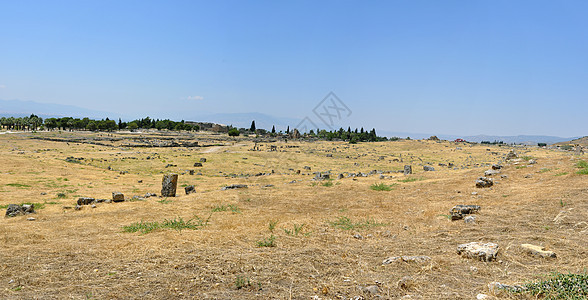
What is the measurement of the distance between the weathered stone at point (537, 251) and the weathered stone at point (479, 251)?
0.64m

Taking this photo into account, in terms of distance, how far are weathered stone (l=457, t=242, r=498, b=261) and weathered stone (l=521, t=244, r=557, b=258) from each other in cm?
64

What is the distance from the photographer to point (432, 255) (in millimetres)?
6871

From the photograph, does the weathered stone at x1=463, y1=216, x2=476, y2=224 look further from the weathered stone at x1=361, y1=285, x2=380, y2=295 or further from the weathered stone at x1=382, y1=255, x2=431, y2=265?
the weathered stone at x1=361, y1=285, x2=380, y2=295

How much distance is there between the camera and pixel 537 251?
20.6 ft

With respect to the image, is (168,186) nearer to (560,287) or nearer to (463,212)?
(463,212)

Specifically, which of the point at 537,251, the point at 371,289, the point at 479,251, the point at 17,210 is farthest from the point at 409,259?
the point at 17,210

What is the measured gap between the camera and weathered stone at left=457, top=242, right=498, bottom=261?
6285 mm

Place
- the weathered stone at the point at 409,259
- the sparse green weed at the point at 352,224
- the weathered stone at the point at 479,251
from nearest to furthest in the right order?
the weathered stone at the point at 479,251, the weathered stone at the point at 409,259, the sparse green weed at the point at 352,224

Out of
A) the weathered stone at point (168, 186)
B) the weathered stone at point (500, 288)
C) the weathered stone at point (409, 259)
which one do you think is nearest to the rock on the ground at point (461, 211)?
the weathered stone at point (409, 259)

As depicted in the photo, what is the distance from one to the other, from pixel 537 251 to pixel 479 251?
1.15 metres

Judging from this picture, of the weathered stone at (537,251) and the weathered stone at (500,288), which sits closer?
the weathered stone at (500,288)

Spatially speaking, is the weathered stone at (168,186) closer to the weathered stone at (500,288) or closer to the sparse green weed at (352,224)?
the sparse green weed at (352,224)

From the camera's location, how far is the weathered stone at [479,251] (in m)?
6.29

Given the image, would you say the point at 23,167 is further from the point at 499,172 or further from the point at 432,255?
the point at 499,172
